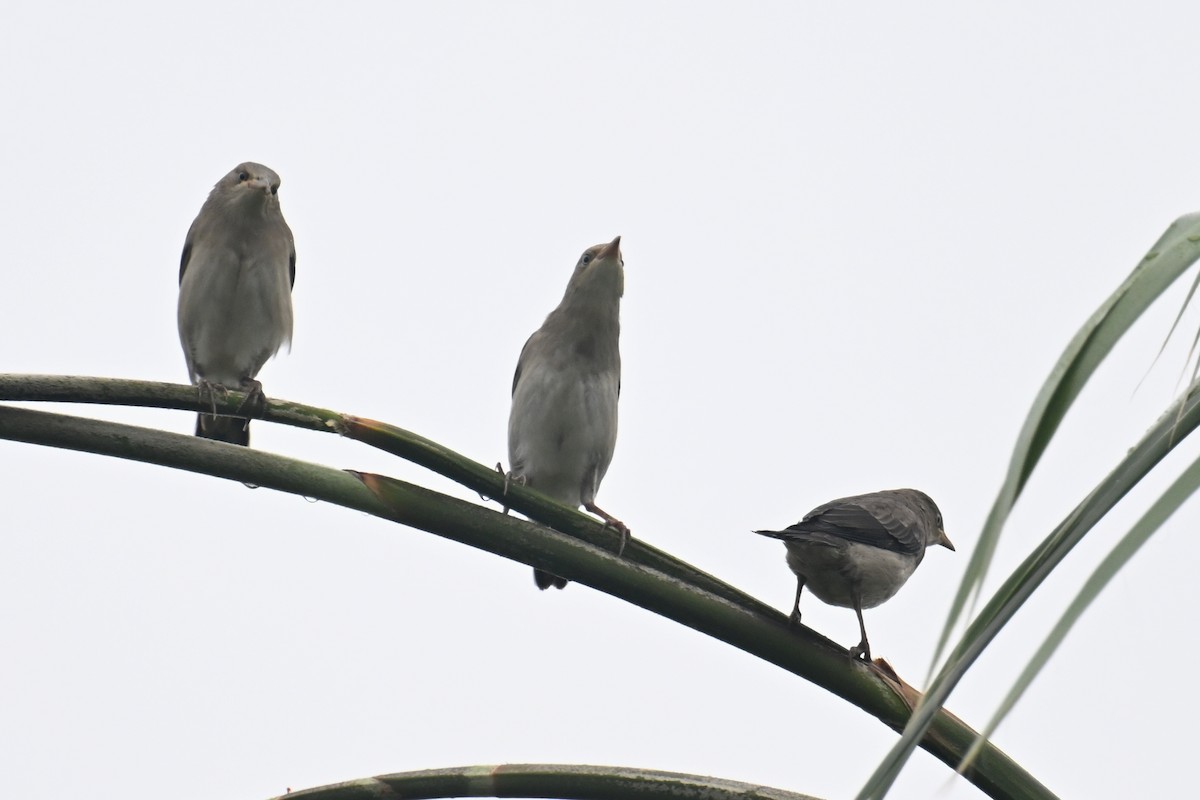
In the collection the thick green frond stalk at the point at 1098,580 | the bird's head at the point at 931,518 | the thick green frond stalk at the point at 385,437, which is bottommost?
the thick green frond stalk at the point at 1098,580

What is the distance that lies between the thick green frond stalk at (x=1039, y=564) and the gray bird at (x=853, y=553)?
4.39 meters

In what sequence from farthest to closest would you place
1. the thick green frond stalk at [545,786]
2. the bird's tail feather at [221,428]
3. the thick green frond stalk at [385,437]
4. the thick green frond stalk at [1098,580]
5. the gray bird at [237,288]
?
the bird's tail feather at [221,428], the gray bird at [237,288], the thick green frond stalk at [385,437], the thick green frond stalk at [545,786], the thick green frond stalk at [1098,580]

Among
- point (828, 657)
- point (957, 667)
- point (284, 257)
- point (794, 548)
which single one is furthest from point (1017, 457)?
point (284, 257)

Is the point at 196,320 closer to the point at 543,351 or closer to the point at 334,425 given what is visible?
the point at 543,351

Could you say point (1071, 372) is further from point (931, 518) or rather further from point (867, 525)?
point (931, 518)

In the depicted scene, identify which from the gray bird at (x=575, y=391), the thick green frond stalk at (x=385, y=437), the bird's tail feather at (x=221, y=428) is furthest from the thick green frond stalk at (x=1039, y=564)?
the bird's tail feather at (x=221, y=428)

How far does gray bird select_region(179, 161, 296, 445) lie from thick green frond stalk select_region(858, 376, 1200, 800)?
6191 millimetres

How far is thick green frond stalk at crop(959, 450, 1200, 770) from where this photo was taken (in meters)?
1.08

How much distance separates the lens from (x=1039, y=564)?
1.35 m

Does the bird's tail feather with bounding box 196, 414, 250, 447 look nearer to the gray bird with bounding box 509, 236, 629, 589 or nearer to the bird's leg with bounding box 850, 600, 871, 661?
the gray bird with bounding box 509, 236, 629, 589

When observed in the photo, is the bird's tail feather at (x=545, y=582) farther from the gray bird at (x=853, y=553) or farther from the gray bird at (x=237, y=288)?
the gray bird at (x=237, y=288)

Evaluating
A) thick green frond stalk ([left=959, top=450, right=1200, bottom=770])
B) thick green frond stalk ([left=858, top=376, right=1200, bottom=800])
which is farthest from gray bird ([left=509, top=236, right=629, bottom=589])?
thick green frond stalk ([left=959, top=450, right=1200, bottom=770])

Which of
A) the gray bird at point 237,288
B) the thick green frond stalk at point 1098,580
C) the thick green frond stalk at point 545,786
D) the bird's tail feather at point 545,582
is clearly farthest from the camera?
the gray bird at point 237,288

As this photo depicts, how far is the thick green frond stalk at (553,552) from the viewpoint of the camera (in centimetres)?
229
